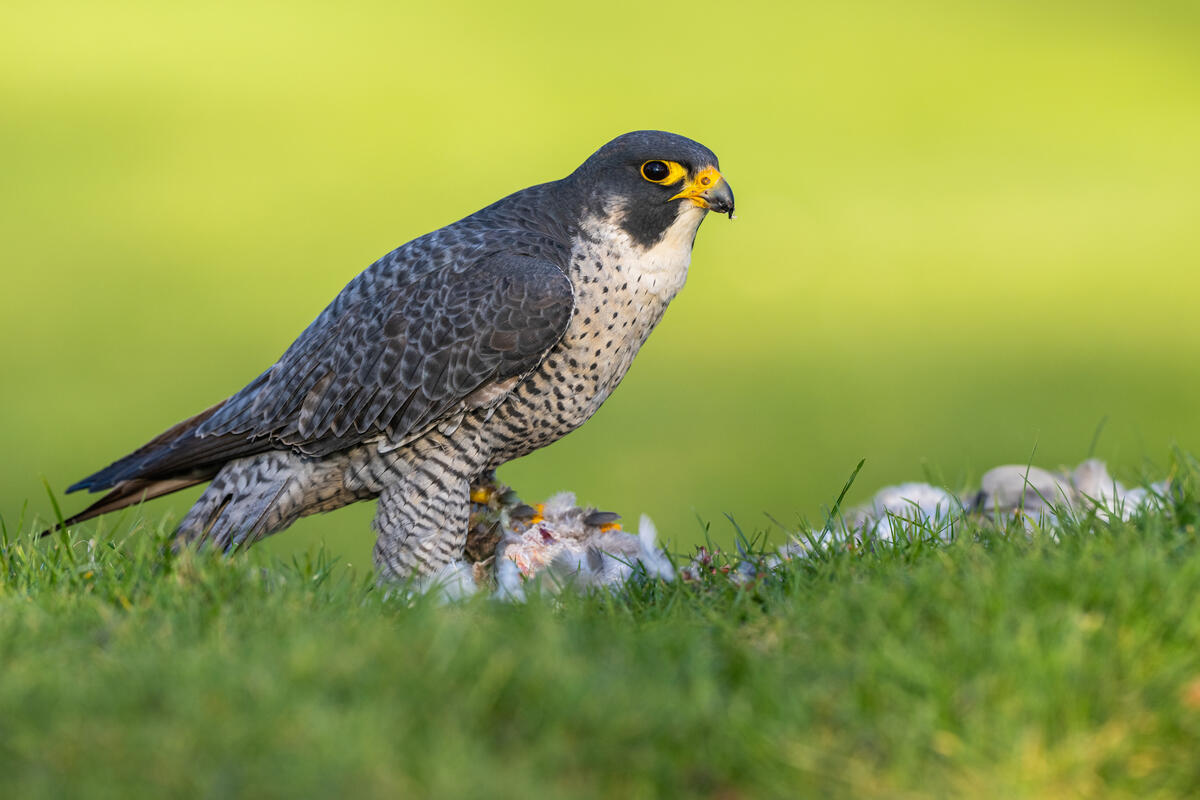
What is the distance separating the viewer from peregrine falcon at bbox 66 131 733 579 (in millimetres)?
3781

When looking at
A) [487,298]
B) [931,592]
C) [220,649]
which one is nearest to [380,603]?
[220,649]

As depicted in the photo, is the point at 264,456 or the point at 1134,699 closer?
the point at 1134,699

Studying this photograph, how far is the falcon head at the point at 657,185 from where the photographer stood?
3803 millimetres

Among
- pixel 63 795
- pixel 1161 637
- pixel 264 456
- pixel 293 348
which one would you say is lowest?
pixel 63 795

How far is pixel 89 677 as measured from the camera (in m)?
2.25

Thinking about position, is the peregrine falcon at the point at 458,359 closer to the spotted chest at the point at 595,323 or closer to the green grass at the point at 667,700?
the spotted chest at the point at 595,323

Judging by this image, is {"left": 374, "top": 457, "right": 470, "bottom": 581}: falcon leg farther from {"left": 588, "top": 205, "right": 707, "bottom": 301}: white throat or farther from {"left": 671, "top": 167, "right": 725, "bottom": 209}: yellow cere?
{"left": 671, "top": 167, "right": 725, "bottom": 209}: yellow cere

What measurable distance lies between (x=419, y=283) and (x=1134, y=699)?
262 centimetres

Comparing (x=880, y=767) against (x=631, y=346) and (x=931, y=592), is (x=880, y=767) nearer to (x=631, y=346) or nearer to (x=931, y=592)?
(x=931, y=592)

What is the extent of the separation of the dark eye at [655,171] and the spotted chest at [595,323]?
0.15 meters

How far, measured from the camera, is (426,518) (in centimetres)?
387

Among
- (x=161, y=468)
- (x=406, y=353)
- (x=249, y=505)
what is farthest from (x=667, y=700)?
(x=161, y=468)

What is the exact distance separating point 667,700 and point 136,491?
2868 mm

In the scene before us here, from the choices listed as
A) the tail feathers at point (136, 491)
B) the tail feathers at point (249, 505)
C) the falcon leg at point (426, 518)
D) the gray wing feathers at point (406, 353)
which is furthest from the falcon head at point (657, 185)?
the tail feathers at point (136, 491)
